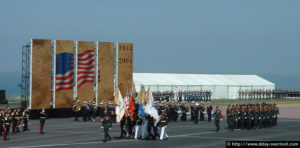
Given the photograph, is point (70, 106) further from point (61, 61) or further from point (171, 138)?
point (171, 138)

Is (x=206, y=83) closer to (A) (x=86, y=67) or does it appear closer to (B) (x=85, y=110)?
(A) (x=86, y=67)

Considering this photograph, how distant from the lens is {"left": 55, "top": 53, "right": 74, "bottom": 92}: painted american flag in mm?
51562

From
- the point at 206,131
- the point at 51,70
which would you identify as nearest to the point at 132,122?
the point at 206,131

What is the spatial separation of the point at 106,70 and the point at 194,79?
40.0 metres

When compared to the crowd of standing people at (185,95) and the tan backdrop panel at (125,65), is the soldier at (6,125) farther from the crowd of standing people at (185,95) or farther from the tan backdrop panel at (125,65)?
the crowd of standing people at (185,95)

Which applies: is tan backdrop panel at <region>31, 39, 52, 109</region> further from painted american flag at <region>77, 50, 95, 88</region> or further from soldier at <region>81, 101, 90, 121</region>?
soldier at <region>81, 101, 90, 121</region>

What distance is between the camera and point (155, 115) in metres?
32.4

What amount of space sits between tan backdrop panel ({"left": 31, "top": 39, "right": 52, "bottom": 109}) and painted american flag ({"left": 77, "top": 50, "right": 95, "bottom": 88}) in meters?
3.18

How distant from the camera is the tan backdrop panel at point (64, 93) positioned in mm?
51406

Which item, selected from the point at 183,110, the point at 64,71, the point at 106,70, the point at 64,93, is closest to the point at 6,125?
the point at 64,93

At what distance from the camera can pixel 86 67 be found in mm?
53656

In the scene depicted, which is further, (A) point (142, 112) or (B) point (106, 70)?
(B) point (106, 70)

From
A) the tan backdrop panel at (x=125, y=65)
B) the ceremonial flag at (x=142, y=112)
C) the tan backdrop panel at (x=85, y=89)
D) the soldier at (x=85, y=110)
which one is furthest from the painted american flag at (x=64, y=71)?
the ceremonial flag at (x=142, y=112)

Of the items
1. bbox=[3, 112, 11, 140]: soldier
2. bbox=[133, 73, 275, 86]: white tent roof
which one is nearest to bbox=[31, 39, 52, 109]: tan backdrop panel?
bbox=[3, 112, 11, 140]: soldier
